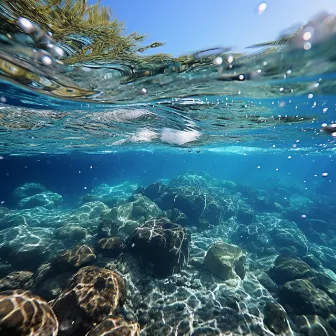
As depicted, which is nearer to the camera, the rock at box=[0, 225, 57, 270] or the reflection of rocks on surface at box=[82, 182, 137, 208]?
the rock at box=[0, 225, 57, 270]

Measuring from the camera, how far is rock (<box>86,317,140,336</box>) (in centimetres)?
567

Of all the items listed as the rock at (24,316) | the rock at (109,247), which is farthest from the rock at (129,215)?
the rock at (24,316)

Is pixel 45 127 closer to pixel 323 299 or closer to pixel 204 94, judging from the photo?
pixel 204 94

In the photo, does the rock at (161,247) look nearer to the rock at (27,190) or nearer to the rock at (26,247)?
the rock at (26,247)

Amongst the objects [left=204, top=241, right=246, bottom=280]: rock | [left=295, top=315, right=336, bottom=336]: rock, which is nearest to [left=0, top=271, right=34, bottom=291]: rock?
[left=204, top=241, right=246, bottom=280]: rock

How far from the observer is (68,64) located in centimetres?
775

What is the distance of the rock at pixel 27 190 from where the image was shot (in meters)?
28.3

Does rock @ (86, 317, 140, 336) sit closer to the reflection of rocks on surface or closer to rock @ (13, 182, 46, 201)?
the reflection of rocks on surface

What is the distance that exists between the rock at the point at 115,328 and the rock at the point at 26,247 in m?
8.67

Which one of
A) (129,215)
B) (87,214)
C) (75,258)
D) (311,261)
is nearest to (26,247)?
(75,258)

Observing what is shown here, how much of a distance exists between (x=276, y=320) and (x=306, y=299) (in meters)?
2.51

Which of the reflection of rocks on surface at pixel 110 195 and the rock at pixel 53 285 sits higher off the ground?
the rock at pixel 53 285

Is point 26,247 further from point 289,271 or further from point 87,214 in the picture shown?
point 289,271

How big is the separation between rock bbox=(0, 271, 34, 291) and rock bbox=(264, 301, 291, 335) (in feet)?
33.7
